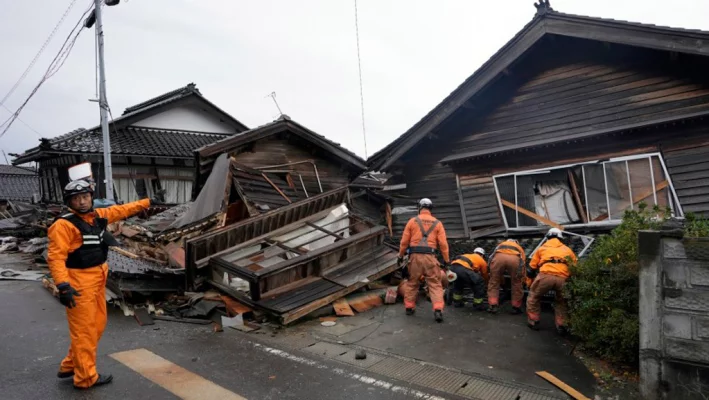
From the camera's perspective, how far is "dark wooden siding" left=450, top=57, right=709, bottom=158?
7504mm

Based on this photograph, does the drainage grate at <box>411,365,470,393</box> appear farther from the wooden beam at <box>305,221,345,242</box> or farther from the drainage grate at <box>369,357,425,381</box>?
the wooden beam at <box>305,221,345,242</box>

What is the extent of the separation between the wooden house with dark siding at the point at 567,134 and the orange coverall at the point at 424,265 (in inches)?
119

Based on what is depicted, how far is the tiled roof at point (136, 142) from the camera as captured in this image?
1476 cm

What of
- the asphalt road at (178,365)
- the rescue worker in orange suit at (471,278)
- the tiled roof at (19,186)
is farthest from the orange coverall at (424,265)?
the tiled roof at (19,186)

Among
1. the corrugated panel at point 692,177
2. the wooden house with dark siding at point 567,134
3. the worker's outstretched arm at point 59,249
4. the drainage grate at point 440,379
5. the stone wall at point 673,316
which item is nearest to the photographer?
the stone wall at point 673,316

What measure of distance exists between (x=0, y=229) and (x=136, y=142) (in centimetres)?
617

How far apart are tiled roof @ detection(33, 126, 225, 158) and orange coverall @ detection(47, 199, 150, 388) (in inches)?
501

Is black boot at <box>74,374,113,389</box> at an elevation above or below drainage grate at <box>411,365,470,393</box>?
above

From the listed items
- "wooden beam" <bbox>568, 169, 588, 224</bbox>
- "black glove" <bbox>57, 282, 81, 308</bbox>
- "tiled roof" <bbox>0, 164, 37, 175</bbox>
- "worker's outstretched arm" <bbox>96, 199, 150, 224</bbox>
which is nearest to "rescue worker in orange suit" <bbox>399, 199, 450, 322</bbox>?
"wooden beam" <bbox>568, 169, 588, 224</bbox>

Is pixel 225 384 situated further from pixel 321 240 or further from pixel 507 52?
pixel 507 52

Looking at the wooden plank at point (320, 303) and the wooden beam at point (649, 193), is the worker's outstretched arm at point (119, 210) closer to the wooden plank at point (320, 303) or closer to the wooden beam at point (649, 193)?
the wooden plank at point (320, 303)

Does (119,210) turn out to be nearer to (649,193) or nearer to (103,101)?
(649,193)

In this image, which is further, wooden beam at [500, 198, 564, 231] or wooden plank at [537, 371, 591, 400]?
wooden beam at [500, 198, 564, 231]

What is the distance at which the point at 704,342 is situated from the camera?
11.0ft
